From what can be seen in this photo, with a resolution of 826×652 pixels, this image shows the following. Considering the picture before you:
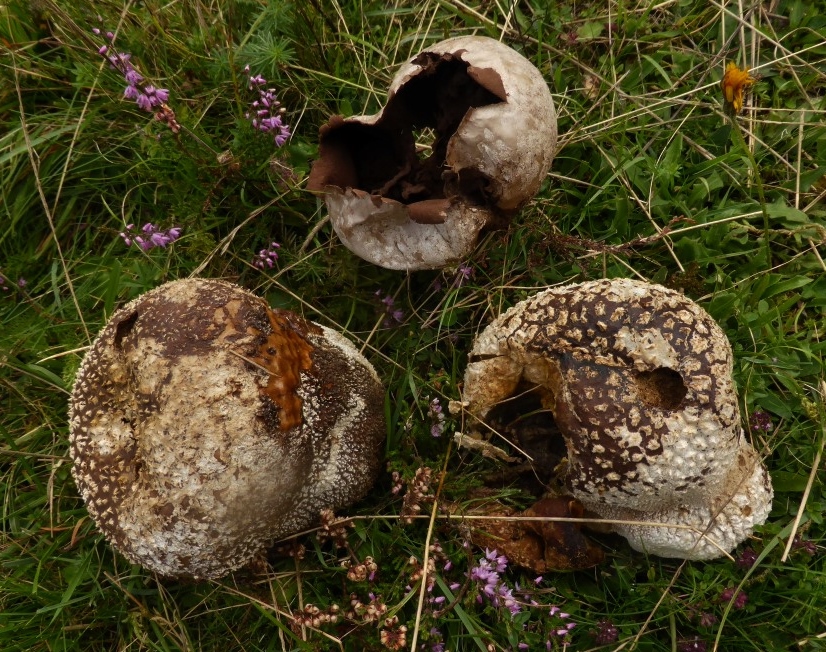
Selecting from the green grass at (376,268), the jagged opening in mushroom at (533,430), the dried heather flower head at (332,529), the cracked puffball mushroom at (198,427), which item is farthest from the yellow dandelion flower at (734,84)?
the dried heather flower head at (332,529)

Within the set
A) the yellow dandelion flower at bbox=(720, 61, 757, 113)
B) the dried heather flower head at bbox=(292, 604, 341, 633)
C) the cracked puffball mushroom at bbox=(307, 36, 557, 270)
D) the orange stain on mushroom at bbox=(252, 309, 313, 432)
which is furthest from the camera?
the yellow dandelion flower at bbox=(720, 61, 757, 113)

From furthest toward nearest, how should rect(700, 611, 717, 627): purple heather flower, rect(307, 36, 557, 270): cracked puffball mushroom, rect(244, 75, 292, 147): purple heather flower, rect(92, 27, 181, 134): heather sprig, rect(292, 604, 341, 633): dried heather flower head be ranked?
rect(244, 75, 292, 147): purple heather flower, rect(92, 27, 181, 134): heather sprig, rect(700, 611, 717, 627): purple heather flower, rect(292, 604, 341, 633): dried heather flower head, rect(307, 36, 557, 270): cracked puffball mushroom

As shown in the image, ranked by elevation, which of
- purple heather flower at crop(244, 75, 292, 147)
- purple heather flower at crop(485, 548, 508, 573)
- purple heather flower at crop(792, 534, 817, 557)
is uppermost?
purple heather flower at crop(244, 75, 292, 147)

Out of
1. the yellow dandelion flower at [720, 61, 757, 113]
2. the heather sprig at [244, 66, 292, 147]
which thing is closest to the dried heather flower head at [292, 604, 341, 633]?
the heather sprig at [244, 66, 292, 147]

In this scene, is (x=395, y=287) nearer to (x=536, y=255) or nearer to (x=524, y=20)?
(x=536, y=255)

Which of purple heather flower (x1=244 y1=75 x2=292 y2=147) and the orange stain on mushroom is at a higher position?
purple heather flower (x1=244 y1=75 x2=292 y2=147)

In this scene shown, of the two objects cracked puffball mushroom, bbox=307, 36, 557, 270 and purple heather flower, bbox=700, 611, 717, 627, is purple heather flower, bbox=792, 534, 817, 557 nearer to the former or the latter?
purple heather flower, bbox=700, 611, 717, 627

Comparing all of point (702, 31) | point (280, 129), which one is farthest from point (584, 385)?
point (702, 31)

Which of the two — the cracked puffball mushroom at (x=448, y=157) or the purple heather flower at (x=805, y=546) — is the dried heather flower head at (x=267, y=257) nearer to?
the cracked puffball mushroom at (x=448, y=157)

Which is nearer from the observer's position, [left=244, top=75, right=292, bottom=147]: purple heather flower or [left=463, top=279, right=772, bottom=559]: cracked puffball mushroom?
[left=463, top=279, right=772, bottom=559]: cracked puffball mushroom
